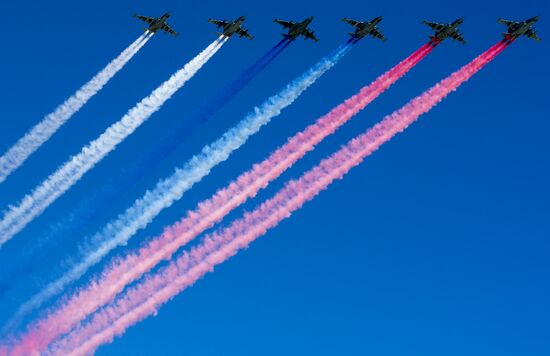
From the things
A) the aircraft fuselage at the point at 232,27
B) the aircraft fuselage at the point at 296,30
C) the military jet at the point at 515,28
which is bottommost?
the military jet at the point at 515,28

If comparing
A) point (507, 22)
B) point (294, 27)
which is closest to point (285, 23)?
point (294, 27)

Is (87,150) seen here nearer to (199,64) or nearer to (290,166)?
(199,64)

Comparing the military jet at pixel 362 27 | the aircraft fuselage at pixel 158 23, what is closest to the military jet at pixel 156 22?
the aircraft fuselage at pixel 158 23

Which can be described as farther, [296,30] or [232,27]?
[232,27]

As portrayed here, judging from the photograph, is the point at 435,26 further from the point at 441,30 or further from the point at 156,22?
the point at 156,22

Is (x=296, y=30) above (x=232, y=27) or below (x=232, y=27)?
below

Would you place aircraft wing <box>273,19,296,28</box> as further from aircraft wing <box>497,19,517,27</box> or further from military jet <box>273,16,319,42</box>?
aircraft wing <box>497,19,517,27</box>

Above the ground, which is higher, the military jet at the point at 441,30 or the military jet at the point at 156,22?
the military jet at the point at 156,22

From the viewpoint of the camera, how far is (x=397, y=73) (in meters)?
53.5

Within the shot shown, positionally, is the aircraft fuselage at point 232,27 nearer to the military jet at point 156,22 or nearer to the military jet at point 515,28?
the military jet at point 156,22

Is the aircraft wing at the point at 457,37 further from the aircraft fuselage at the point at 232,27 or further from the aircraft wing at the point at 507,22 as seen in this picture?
the aircraft fuselage at the point at 232,27

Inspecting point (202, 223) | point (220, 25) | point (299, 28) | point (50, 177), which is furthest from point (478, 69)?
point (50, 177)

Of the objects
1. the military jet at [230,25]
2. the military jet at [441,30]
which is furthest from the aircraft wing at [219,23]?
the military jet at [441,30]

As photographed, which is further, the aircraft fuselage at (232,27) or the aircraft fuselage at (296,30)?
the aircraft fuselage at (232,27)
